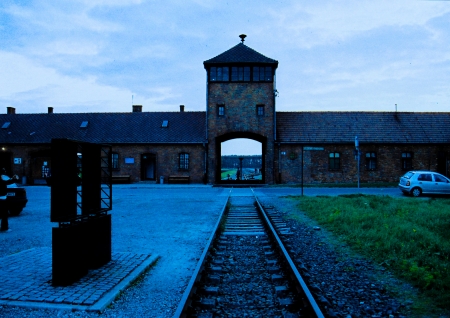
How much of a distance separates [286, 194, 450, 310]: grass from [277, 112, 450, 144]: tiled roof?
62.8 ft

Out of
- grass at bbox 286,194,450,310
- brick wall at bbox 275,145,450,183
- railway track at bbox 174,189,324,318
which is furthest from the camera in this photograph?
brick wall at bbox 275,145,450,183

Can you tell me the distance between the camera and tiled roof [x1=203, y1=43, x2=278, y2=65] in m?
29.8

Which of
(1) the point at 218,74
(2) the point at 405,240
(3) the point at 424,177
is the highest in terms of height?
(1) the point at 218,74

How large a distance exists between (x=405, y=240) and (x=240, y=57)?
24.9 meters

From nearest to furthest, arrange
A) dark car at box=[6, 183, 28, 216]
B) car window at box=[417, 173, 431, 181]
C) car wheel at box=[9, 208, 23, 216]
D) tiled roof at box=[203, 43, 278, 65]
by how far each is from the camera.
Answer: dark car at box=[6, 183, 28, 216]
car wheel at box=[9, 208, 23, 216]
car window at box=[417, 173, 431, 181]
tiled roof at box=[203, 43, 278, 65]

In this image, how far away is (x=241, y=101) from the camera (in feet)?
100

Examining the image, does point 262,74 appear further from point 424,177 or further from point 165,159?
point 424,177

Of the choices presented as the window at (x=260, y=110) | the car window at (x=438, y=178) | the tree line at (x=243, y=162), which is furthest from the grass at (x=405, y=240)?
the tree line at (x=243, y=162)

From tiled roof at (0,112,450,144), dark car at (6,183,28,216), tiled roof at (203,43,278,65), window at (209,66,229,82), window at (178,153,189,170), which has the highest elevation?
tiled roof at (203,43,278,65)

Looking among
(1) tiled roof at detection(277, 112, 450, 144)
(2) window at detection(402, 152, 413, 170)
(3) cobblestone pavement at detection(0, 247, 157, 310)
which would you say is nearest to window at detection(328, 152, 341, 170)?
(1) tiled roof at detection(277, 112, 450, 144)

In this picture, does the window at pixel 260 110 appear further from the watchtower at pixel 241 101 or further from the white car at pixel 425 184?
the white car at pixel 425 184

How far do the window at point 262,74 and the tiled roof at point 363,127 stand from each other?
Answer: 4492 millimetres

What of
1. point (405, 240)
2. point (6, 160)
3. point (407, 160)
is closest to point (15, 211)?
point (405, 240)

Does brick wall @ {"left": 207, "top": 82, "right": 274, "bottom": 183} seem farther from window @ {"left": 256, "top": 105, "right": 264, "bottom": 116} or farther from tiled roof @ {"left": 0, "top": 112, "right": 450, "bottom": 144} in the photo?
tiled roof @ {"left": 0, "top": 112, "right": 450, "bottom": 144}
